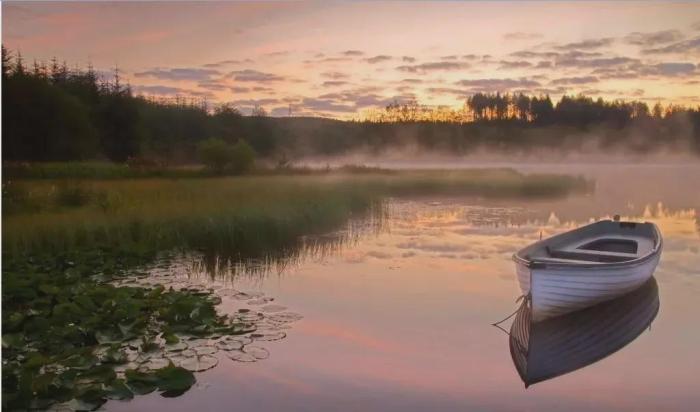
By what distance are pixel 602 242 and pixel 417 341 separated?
3.15 meters

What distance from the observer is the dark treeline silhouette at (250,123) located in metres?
7.13

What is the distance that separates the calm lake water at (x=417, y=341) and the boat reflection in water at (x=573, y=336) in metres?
0.08

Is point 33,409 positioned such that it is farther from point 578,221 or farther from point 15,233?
point 578,221

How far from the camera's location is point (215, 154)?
8094 mm

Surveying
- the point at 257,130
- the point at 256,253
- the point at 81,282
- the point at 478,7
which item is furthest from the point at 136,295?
the point at 257,130

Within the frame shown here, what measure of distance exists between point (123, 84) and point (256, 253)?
2.53 meters

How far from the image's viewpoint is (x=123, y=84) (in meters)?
7.29

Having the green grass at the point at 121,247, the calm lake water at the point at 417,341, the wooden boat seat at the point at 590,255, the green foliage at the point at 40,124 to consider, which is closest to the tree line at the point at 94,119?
the green foliage at the point at 40,124

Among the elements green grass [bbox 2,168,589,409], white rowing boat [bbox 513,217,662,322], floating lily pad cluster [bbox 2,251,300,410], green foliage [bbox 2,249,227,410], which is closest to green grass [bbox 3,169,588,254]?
green grass [bbox 2,168,589,409]

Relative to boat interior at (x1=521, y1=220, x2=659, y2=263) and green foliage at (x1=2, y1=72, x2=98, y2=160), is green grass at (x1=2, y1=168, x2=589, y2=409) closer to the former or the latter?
green foliage at (x1=2, y1=72, x2=98, y2=160)

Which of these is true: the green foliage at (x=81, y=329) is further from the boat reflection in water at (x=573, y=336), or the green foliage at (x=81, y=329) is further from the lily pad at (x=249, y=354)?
the boat reflection in water at (x=573, y=336)

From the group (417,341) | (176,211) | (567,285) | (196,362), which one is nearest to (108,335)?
(196,362)

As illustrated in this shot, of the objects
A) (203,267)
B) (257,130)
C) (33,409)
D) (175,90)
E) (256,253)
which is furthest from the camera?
(257,130)

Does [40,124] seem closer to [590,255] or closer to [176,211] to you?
[176,211]
